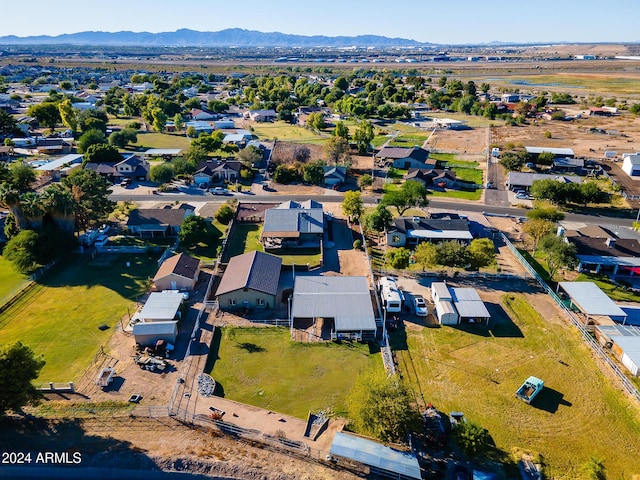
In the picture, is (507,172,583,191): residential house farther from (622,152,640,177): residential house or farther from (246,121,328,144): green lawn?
(246,121,328,144): green lawn

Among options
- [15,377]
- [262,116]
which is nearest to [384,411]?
[15,377]

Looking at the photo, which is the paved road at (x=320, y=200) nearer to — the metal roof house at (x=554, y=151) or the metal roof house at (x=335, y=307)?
the metal roof house at (x=554, y=151)

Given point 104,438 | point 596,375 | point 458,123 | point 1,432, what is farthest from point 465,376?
point 458,123

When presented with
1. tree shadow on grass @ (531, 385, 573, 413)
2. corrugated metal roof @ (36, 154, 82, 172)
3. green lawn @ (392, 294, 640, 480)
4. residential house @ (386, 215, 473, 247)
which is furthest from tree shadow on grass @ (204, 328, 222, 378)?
corrugated metal roof @ (36, 154, 82, 172)

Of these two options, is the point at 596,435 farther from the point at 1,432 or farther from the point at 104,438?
the point at 1,432

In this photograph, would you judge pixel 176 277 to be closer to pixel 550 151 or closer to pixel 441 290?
pixel 441 290

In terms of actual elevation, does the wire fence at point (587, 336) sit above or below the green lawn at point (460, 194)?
below

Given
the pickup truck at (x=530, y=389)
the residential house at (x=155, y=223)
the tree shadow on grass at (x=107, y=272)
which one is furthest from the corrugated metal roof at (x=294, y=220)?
the pickup truck at (x=530, y=389)
